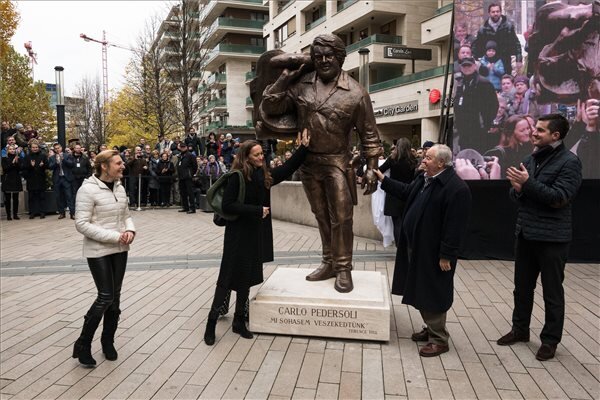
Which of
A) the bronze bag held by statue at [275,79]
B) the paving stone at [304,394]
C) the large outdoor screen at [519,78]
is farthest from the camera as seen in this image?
the large outdoor screen at [519,78]

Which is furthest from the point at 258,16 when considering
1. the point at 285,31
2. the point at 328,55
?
the point at 328,55

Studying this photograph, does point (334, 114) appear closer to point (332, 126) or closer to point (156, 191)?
point (332, 126)

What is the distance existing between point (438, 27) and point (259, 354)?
83.9 ft

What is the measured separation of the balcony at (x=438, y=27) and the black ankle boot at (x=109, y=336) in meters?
24.9

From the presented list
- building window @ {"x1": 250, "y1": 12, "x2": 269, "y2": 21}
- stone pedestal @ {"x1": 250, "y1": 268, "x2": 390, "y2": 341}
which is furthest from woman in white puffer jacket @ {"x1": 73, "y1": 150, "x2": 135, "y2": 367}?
building window @ {"x1": 250, "y1": 12, "x2": 269, "y2": 21}

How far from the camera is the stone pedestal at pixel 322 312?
450 centimetres

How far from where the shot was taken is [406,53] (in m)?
29.4

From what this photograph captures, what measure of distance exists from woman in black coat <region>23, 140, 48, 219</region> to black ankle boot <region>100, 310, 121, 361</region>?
11042 millimetres

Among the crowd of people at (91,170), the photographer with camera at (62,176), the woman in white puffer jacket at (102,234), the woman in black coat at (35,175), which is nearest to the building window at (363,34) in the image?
the crowd of people at (91,170)

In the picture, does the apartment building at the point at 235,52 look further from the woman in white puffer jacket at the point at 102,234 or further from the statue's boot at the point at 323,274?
the woman in white puffer jacket at the point at 102,234

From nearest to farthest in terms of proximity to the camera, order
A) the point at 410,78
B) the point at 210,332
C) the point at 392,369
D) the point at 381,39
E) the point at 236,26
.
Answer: the point at 392,369 → the point at 210,332 → the point at 410,78 → the point at 381,39 → the point at 236,26

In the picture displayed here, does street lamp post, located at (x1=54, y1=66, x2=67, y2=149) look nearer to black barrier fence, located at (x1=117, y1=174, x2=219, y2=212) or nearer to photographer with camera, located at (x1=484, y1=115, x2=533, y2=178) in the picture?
black barrier fence, located at (x1=117, y1=174, x2=219, y2=212)

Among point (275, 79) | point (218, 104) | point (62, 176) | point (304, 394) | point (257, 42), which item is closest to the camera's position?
point (304, 394)

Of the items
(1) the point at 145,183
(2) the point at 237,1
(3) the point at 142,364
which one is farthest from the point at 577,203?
(2) the point at 237,1
